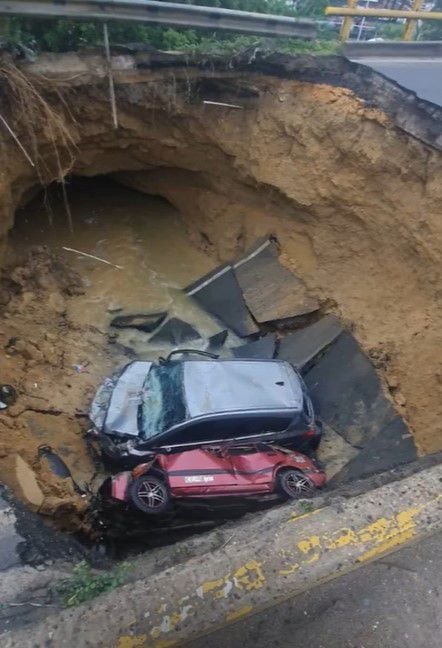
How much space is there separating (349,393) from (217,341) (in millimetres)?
2336

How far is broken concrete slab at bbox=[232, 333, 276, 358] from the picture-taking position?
862 centimetres

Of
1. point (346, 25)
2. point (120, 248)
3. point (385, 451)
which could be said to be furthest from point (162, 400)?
point (346, 25)

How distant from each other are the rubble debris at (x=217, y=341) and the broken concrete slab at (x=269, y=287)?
61 cm

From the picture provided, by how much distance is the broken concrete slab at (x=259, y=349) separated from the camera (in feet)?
28.3

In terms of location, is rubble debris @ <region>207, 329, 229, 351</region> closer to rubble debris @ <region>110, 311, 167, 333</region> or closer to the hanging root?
rubble debris @ <region>110, 311, 167, 333</region>

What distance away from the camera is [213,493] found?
19.8 ft

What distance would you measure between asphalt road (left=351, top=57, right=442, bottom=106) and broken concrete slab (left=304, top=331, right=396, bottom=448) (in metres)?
3.85

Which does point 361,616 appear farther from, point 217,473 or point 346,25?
point 346,25

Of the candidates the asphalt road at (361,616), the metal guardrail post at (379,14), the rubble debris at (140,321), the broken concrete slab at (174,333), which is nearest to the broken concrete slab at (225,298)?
the broken concrete slab at (174,333)

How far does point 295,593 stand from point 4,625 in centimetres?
188

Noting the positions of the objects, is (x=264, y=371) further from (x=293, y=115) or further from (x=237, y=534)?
(x=293, y=115)

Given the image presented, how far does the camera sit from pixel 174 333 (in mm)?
8992

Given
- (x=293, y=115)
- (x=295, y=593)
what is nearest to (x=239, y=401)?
(x=295, y=593)

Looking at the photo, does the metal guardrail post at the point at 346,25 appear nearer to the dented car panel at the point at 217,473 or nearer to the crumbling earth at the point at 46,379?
the crumbling earth at the point at 46,379
